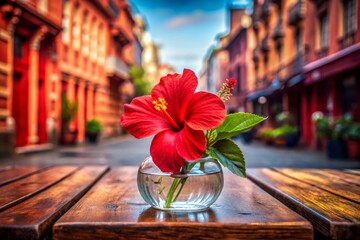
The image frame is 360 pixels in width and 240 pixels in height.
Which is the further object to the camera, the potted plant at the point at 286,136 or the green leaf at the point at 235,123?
the potted plant at the point at 286,136

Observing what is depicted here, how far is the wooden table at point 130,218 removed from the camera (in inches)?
32.8

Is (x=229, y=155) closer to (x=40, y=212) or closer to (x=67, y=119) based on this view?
(x=40, y=212)

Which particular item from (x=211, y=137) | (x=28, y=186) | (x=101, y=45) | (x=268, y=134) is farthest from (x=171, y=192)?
(x=101, y=45)

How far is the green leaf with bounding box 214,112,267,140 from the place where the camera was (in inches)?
37.1

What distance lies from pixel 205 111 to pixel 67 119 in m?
11.3

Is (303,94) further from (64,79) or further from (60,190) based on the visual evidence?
(60,190)

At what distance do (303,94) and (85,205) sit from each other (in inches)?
532

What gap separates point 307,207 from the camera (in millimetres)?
1019

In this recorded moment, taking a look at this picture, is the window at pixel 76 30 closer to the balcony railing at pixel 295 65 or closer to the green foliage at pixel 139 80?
the balcony railing at pixel 295 65

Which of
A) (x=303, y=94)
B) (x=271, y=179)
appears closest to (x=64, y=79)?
(x=303, y=94)

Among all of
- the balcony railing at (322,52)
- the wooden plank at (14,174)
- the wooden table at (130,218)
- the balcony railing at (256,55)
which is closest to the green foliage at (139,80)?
the balcony railing at (256,55)

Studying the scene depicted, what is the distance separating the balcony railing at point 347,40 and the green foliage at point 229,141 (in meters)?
9.71

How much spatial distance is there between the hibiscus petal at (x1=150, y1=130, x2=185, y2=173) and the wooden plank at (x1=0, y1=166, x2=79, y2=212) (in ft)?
1.21

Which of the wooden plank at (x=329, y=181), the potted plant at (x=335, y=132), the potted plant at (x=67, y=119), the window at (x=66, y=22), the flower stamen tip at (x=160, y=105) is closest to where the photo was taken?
the flower stamen tip at (x=160, y=105)
